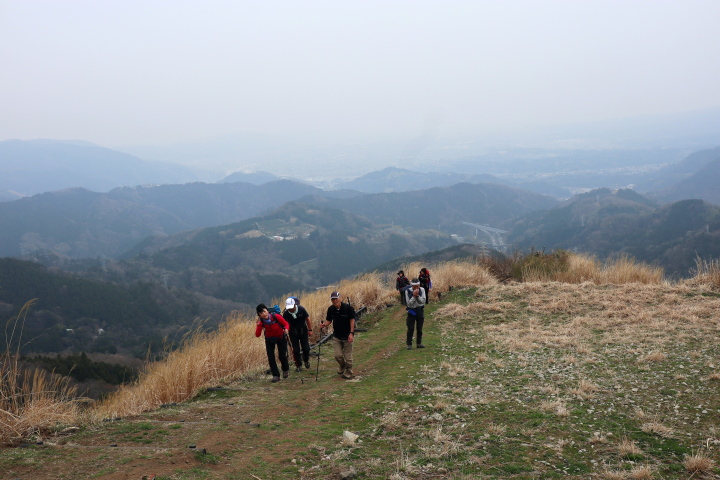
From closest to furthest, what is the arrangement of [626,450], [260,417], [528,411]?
[626,450], [528,411], [260,417]

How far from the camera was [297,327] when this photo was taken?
1081 centimetres

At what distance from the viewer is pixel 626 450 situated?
4953 mm

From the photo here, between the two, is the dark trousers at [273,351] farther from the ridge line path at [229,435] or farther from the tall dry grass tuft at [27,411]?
the tall dry grass tuft at [27,411]

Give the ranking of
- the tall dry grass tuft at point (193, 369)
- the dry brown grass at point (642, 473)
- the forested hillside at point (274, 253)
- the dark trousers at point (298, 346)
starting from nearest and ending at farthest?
the dry brown grass at point (642, 473)
the tall dry grass tuft at point (193, 369)
the dark trousers at point (298, 346)
the forested hillside at point (274, 253)

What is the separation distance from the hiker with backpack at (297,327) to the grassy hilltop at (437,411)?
19.3 inches

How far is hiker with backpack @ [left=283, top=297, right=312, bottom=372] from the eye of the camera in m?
10.6

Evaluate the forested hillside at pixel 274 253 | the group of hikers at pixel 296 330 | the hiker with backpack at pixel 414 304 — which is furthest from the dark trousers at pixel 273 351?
the forested hillside at pixel 274 253

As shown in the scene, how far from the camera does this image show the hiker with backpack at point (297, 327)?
10.6 meters

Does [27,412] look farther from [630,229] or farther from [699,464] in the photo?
[630,229]

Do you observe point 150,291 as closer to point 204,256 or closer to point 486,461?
point 204,256

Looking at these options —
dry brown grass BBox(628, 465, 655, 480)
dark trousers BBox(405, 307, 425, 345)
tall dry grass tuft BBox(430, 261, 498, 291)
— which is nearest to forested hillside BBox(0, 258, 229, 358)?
tall dry grass tuft BBox(430, 261, 498, 291)

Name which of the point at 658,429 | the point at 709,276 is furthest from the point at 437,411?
the point at 709,276

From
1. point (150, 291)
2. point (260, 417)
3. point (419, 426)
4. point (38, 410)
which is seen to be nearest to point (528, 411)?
point (419, 426)

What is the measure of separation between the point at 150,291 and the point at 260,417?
106 meters
